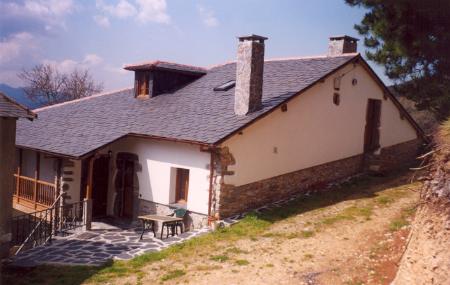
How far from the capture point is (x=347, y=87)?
57.4 feet

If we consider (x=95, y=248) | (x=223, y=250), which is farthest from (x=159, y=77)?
(x=223, y=250)

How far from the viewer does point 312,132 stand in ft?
52.4

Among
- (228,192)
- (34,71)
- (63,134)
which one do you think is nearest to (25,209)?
(63,134)

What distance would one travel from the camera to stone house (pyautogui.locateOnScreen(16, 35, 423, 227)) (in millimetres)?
13180

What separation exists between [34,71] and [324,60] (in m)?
37.7

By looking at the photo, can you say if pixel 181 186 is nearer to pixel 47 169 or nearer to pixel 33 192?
pixel 47 169

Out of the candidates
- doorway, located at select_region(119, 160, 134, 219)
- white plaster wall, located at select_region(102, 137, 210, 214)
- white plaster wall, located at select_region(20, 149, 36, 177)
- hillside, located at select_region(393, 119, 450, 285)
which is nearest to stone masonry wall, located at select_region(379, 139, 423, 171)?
white plaster wall, located at select_region(102, 137, 210, 214)

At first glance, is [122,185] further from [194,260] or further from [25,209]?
[194,260]

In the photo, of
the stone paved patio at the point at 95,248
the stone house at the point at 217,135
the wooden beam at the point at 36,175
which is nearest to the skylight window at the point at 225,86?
the stone house at the point at 217,135

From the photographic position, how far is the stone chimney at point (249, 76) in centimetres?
1353

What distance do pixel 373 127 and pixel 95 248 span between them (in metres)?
13.7

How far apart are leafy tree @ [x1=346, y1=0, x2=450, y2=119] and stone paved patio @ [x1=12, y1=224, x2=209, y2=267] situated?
40.4ft

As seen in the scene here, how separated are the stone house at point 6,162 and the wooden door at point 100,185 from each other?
12.9 feet

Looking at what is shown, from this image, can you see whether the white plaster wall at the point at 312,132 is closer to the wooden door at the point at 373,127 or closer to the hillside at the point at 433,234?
the wooden door at the point at 373,127
